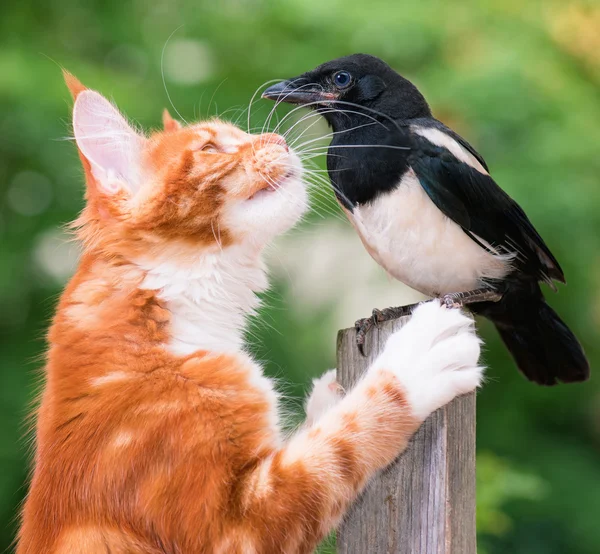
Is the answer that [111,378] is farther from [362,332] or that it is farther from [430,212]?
[430,212]

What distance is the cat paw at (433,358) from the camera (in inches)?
69.3

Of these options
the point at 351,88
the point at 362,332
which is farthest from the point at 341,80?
the point at 362,332

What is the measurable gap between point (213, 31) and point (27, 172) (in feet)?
4.18

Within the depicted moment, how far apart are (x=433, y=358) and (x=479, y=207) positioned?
823 mm

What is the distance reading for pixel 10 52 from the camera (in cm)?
398

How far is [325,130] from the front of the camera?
3.57 meters

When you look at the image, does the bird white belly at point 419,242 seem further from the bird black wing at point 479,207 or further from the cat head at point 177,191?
the cat head at point 177,191

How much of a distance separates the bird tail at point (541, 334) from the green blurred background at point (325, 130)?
3.59 ft

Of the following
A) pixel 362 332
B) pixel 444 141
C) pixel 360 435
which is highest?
pixel 444 141

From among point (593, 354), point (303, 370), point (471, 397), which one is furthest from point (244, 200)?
point (593, 354)

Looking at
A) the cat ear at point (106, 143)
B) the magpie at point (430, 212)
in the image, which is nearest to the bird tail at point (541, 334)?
the magpie at point (430, 212)

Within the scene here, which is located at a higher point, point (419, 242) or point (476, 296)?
point (419, 242)

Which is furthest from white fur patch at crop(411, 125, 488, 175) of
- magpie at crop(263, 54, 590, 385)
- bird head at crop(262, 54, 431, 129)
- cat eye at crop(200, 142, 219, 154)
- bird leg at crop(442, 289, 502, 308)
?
cat eye at crop(200, 142, 219, 154)

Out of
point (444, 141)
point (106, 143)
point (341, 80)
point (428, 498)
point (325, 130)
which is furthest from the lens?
point (325, 130)
